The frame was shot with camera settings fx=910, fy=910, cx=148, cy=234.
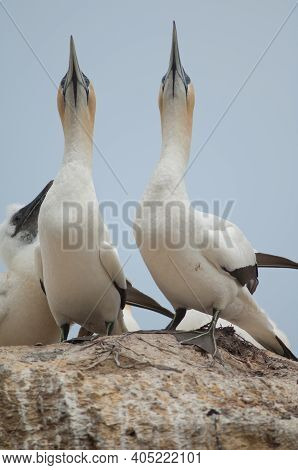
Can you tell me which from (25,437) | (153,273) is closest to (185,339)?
(153,273)

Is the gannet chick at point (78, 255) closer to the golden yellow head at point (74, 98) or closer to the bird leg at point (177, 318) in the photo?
the golden yellow head at point (74, 98)

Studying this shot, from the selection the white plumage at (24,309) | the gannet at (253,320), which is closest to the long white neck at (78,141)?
the white plumage at (24,309)

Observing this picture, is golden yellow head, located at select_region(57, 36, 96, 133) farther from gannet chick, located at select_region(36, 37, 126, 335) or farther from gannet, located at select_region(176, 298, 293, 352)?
gannet, located at select_region(176, 298, 293, 352)

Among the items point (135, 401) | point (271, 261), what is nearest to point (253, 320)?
point (271, 261)

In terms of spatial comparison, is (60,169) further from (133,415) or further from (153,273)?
(133,415)

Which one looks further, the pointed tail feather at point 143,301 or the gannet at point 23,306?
the pointed tail feather at point 143,301

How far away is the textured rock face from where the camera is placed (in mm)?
5191

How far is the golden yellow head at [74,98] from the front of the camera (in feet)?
24.5

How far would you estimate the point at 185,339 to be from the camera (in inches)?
246

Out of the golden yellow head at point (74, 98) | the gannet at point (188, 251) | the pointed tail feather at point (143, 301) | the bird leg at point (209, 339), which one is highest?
the golden yellow head at point (74, 98)

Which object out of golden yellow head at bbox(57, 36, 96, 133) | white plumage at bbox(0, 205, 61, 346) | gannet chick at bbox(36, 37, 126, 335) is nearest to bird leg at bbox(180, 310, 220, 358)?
gannet chick at bbox(36, 37, 126, 335)

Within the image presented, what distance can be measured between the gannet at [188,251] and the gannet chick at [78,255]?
35 centimetres

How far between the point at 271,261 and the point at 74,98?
2.21 m

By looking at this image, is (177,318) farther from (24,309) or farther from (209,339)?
(24,309)
